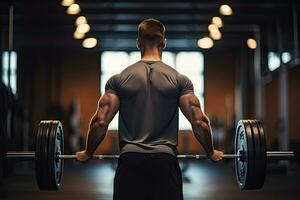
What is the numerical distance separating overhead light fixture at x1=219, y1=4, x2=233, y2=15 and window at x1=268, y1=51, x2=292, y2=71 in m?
0.93

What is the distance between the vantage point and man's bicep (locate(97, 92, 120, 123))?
6.12 ft

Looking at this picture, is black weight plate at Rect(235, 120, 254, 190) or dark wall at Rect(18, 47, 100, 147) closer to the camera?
black weight plate at Rect(235, 120, 254, 190)

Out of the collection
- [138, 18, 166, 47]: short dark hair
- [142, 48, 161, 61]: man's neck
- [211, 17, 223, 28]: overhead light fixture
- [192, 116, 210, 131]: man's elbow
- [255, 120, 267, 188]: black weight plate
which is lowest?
[255, 120, 267, 188]: black weight plate

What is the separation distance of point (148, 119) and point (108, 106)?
0.16 meters

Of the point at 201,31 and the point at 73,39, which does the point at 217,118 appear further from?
the point at 73,39

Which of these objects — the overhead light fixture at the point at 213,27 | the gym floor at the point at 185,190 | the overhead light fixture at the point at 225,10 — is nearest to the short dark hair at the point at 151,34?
the gym floor at the point at 185,190

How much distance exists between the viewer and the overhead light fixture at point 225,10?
7181 mm

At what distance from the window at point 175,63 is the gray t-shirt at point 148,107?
1017 cm

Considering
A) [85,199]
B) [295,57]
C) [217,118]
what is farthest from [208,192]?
[217,118]

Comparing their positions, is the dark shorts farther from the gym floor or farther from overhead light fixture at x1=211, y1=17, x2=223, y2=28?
overhead light fixture at x1=211, y1=17, x2=223, y2=28

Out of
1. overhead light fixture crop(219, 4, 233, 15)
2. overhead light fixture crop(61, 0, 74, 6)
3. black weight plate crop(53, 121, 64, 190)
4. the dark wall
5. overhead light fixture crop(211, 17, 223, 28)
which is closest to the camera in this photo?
black weight plate crop(53, 121, 64, 190)

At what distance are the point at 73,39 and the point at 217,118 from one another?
3505 millimetres

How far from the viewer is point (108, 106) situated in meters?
1.88

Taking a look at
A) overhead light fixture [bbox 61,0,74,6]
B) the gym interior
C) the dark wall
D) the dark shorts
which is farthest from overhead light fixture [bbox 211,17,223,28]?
the dark shorts
